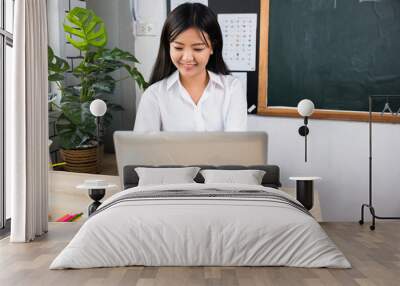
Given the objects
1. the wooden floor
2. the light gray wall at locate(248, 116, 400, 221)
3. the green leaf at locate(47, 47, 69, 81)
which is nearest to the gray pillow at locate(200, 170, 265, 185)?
the wooden floor

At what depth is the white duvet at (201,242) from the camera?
3.39 metres

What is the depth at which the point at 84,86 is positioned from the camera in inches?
224

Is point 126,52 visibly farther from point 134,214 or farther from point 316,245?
point 316,245

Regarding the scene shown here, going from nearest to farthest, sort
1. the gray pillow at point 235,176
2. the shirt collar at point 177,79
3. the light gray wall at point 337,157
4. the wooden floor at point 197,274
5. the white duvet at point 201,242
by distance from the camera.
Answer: the wooden floor at point 197,274, the white duvet at point 201,242, the gray pillow at point 235,176, the shirt collar at point 177,79, the light gray wall at point 337,157

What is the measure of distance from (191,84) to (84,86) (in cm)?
104

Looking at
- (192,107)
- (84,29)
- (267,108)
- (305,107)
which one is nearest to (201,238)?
(192,107)

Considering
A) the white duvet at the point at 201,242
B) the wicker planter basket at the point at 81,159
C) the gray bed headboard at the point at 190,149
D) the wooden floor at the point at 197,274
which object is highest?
the gray bed headboard at the point at 190,149

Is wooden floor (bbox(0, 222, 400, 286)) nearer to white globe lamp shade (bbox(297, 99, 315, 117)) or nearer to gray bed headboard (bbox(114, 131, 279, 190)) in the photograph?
gray bed headboard (bbox(114, 131, 279, 190))

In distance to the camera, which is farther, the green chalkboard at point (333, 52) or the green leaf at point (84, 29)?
the green leaf at point (84, 29)

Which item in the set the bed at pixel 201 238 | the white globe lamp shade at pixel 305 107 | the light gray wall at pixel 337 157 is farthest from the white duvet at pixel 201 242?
the light gray wall at pixel 337 157

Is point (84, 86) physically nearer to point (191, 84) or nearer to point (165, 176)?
point (191, 84)

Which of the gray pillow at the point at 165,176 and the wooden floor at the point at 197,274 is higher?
the gray pillow at the point at 165,176

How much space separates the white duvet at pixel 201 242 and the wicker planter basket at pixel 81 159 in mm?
2181

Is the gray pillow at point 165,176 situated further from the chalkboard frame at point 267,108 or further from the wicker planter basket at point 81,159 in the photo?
the chalkboard frame at point 267,108
